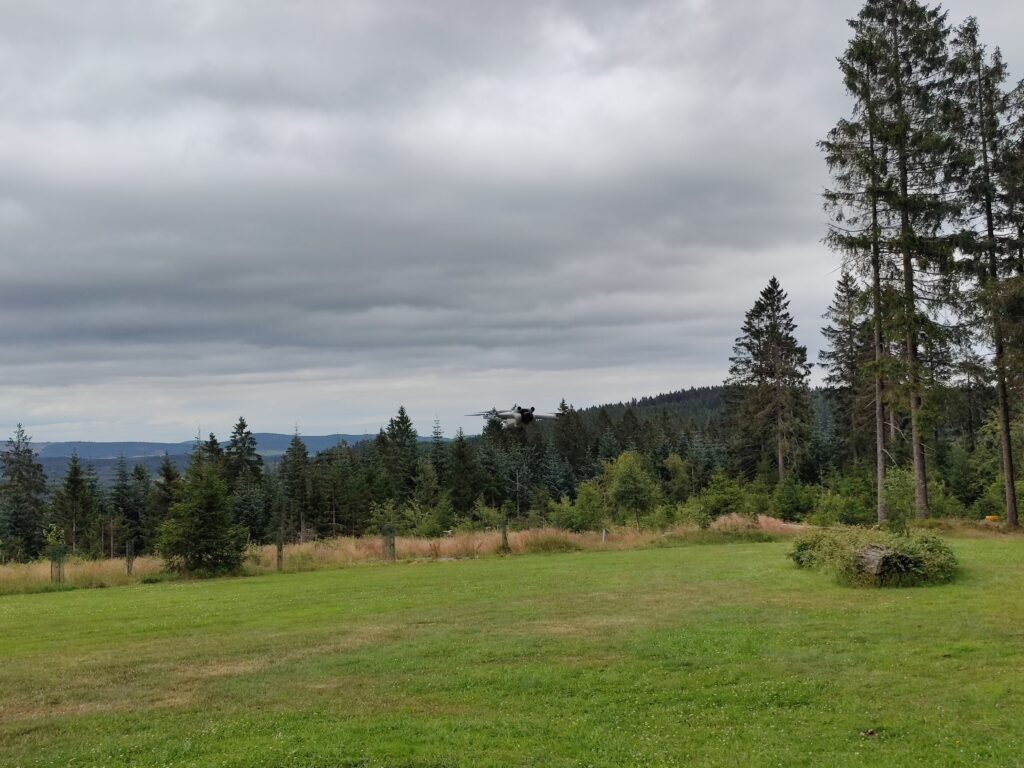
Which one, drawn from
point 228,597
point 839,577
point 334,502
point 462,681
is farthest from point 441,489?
point 462,681

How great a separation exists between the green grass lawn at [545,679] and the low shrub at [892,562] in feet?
1.78

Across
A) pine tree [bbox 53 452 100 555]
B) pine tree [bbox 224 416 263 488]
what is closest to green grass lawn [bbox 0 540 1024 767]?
pine tree [bbox 53 452 100 555]

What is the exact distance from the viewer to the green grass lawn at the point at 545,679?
728 cm

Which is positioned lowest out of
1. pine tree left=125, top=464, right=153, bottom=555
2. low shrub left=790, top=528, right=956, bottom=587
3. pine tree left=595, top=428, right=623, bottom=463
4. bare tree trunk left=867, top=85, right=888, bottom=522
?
pine tree left=125, top=464, right=153, bottom=555

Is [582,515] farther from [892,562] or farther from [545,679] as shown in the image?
[545,679]

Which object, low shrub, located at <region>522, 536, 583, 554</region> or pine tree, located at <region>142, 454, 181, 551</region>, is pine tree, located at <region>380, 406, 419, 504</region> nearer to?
pine tree, located at <region>142, 454, 181, 551</region>

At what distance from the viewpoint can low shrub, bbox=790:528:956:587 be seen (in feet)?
51.5

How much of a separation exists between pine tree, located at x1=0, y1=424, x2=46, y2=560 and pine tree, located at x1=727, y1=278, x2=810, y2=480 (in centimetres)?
5276

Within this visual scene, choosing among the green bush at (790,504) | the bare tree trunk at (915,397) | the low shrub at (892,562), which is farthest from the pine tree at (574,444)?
the low shrub at (892,562)

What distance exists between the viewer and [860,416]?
5662 centimetres

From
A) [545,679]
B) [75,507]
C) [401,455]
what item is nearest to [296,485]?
[401,455]

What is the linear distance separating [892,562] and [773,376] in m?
46.6

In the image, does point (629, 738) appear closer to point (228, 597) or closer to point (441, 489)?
point (228, 597)

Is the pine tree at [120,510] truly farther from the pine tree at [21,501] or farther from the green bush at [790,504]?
the green bush at [790,504]
